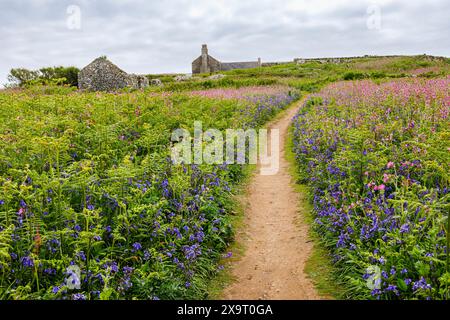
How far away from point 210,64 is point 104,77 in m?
52.1

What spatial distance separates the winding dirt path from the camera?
507cm

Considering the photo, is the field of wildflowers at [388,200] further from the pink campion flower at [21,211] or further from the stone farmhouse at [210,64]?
the stone farmhouse at [210,64]

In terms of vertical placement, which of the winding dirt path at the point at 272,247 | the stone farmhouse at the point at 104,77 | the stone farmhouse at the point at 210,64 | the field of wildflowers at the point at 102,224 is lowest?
the winding dirt path at the point at 272,247

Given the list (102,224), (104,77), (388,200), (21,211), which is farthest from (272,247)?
(104,77)

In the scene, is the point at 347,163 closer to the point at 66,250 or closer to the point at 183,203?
the point at 183,203

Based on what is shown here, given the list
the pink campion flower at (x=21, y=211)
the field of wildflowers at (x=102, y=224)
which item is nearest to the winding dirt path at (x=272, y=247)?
the field of wildflowers at (x=102, y=224)

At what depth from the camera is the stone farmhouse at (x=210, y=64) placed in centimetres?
7406

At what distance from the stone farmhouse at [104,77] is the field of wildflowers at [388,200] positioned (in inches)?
617

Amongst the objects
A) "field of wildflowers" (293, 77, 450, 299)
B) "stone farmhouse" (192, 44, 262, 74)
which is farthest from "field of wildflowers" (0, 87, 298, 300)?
"stone farmhouse" (192, 44, 262, 74)

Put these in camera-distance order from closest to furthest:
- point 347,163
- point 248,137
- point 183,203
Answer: point 183,203
point 347,163
point 248,137

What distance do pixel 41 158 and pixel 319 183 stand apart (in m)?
4.96
